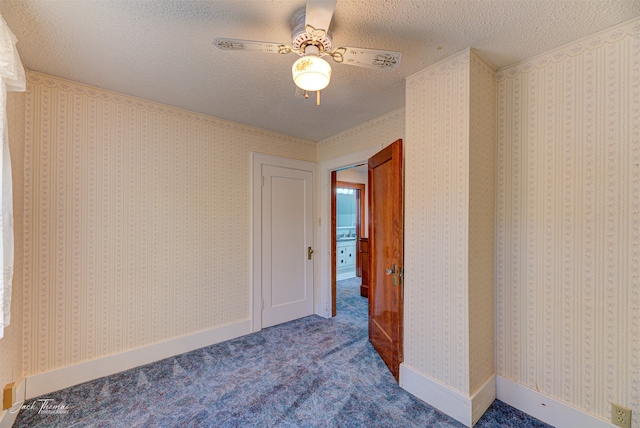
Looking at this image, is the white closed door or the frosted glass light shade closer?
the frosted glass light shade

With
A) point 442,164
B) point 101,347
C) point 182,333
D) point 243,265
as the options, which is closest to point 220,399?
point 182,333

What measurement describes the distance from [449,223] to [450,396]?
1138 mm

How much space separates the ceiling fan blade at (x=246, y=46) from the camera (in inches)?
49.0

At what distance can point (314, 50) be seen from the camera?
137cm

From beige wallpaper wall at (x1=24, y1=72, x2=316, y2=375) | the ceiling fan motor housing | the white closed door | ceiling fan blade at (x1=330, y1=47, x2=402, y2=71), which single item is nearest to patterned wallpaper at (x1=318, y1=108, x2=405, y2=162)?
the white closed door

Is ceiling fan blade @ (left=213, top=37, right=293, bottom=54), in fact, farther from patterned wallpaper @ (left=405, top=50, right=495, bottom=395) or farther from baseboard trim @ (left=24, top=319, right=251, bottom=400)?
baseboard trim @ (left=24, top=319, right=251, bottom=400)

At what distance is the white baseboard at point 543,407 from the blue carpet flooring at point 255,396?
0.19 feet

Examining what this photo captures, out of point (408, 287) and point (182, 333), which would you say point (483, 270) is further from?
point (182, 333)

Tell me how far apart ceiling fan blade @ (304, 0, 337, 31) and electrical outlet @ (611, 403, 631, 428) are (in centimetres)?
252

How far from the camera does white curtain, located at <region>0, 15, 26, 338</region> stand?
3.96ft

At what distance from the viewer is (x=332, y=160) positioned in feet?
11.3

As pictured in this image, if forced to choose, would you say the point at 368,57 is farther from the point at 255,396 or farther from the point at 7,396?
the point at 7,396

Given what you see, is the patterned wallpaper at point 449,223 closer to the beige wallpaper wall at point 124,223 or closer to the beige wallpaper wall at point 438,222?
the beige wallpaper wall at point 438,222

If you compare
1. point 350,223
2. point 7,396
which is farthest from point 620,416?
point 350,223
